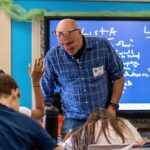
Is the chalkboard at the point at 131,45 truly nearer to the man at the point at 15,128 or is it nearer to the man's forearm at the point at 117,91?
the man's forearm at the point at 117,91

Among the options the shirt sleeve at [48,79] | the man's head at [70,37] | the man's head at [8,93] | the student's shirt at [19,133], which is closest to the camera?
the student's shirt at [19,133]

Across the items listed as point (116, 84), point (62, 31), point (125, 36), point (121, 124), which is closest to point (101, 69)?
point (116, 84)

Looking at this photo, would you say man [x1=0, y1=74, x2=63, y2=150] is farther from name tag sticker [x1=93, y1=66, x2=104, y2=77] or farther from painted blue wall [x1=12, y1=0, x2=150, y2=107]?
painted blue wall [x1=12, y1=0, x2=150, y2=107]

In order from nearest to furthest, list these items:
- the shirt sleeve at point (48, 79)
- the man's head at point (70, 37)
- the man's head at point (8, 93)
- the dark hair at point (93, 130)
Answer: the man's head at point (8, 93) < the dark hair at point (93, 130) < the man's head at point (70, 37) < the shirt sleeve at point (48, 79)

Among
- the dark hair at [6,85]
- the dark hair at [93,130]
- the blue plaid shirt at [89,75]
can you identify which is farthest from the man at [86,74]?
the dark hair at [6,85]

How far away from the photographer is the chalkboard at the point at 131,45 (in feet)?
13.8

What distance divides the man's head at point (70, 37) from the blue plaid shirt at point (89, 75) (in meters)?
0.07

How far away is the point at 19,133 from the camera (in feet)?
5.84

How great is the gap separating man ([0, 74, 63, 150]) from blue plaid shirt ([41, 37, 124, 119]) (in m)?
1.27

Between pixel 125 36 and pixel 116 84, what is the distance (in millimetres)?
1188

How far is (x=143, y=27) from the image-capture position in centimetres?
423

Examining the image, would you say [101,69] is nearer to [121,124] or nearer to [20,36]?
[121,124]

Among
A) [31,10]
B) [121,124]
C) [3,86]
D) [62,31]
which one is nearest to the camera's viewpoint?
[3,86]

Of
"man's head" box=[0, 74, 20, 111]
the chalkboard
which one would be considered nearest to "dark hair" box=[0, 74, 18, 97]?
"man's head" box=[0, 74, 20, 111]
